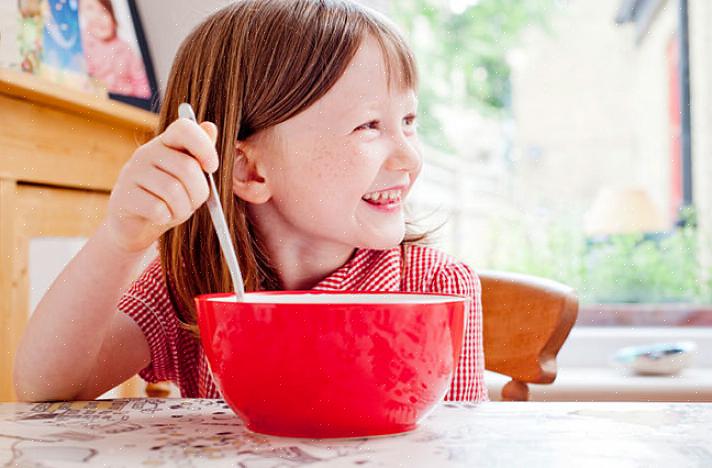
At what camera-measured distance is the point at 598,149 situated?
114 inches

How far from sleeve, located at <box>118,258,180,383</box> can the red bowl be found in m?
0.42

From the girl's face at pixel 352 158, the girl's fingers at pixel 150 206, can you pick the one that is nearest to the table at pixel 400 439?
the girl's fingers at pixel 150 206

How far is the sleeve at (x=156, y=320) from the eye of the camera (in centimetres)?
89

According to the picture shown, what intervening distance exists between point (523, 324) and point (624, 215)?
1843 mm

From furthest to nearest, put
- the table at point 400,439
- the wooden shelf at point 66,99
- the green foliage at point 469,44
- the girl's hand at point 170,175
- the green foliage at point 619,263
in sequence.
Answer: the green foliage at point 469,44 < the green foliage at point 619,263 < the wooden shelf at point 66,99 < the girl's hand at point 170,175 < the table at point 400,439

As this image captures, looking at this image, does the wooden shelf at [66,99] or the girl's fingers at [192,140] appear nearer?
the girl's fingers at [192,140]

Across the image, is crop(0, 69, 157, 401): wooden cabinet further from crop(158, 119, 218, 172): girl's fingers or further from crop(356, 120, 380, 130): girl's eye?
crop(158, 119, 218, 172): girl's fingers

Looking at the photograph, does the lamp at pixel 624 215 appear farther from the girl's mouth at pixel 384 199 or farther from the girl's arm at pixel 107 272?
the girl's arm at pixel 107 272

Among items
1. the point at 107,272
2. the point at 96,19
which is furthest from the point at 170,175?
the point at 96,19

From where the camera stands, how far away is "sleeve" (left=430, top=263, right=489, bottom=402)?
0.89 metres

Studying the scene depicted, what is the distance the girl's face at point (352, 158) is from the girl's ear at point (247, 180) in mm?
12

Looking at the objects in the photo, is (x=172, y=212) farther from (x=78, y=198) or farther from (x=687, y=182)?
(x=687, y=182)

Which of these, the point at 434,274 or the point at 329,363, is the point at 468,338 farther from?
the point at 329,363

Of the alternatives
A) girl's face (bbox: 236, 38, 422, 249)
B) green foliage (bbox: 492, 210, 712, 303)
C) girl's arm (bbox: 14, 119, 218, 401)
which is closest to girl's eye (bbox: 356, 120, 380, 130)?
girl's face (bbox: 236, 38, 422, 249)
